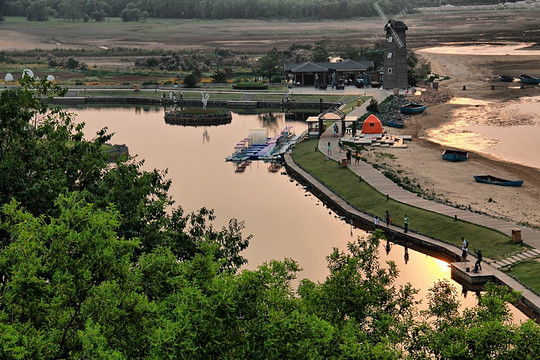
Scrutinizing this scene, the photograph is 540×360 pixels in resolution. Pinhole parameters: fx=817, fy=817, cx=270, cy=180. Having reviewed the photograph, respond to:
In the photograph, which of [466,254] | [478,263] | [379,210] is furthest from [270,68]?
[478,263]

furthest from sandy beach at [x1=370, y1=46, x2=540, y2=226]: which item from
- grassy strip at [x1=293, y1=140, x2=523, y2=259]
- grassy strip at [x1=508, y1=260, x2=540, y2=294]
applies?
grassy strip at [x1=508, y1=260, x2=540, y2=294]

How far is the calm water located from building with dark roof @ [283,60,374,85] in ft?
67.6

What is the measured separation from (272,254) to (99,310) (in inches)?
1094

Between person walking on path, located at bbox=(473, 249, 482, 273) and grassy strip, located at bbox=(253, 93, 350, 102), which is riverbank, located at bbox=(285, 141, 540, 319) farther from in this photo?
grassy strip, located at bbox=(253, 93, 350, 102)

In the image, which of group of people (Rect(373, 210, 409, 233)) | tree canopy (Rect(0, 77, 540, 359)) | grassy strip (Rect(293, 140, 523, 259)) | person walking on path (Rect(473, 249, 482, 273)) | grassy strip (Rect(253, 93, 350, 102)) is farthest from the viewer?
grassy strip (Rect(253, 93, 350, 102))

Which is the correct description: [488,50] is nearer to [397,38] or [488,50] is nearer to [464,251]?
[397,38]

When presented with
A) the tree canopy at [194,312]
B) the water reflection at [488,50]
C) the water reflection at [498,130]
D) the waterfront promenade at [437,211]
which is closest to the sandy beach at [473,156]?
the water reflection at [498,130]

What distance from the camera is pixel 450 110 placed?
114 metres

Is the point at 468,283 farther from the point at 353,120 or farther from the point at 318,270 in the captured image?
the point at 353,120

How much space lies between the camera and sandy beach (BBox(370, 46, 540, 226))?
6319cm

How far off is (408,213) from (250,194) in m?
16.0

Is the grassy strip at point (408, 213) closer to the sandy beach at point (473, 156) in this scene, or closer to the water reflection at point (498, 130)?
the sandy beach at point (473, 156)

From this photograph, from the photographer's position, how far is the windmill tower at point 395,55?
411 ft

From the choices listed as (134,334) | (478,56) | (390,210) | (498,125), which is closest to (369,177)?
(390,210)
